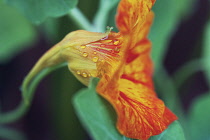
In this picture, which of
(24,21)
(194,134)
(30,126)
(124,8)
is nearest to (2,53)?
(24,21)

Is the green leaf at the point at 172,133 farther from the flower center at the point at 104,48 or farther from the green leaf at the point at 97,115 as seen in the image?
the flower center at the point at 104,48

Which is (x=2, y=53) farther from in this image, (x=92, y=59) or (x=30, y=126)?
(x=92, y=59)

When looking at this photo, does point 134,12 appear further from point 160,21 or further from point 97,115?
point 160,21

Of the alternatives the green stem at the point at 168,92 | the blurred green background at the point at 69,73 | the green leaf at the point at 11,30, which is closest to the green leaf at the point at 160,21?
the blurred green background at the point at 69,73

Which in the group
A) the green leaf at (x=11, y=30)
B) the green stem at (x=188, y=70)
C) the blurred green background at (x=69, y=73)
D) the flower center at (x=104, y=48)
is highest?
the green leaf at (x=11, y=30)

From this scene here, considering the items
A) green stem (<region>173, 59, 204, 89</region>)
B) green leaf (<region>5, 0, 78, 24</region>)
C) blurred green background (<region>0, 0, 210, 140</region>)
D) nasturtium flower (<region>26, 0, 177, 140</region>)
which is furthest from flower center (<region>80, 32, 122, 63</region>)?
green stem (<region>173, 59, 204, 89</region>)

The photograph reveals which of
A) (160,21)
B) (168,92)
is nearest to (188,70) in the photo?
(168,92)
